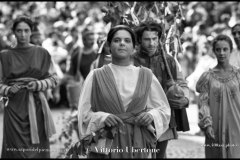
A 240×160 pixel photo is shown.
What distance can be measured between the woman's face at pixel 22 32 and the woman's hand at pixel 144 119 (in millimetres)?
2957

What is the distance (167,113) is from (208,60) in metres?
5.50

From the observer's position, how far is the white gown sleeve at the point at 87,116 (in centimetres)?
530

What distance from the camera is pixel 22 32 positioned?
7738 millimetres

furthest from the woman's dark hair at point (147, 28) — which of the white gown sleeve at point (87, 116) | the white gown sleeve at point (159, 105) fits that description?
the white gown sleeve at point (87, 116)

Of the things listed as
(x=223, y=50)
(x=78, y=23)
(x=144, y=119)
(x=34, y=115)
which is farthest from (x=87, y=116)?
(x=78, y=23)

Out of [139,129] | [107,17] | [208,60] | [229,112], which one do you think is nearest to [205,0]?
[208,60]

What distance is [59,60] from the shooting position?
16219 millimetres

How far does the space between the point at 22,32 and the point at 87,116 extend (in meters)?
2.68

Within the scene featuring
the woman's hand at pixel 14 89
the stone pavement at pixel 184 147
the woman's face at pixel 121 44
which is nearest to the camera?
the woman's face at pixel 121 44

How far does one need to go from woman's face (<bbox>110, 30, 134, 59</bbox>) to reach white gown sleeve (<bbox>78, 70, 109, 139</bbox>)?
0.33 metres

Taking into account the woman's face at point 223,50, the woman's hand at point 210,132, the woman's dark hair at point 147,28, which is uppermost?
the woman's dark hair at point 147,28

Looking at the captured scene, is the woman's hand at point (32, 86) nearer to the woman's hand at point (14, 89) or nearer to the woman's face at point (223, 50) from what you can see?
the woman's hand at point (14, 89)

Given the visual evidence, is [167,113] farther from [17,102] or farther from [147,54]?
[17,102]

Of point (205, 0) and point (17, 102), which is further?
point (205, 0)
